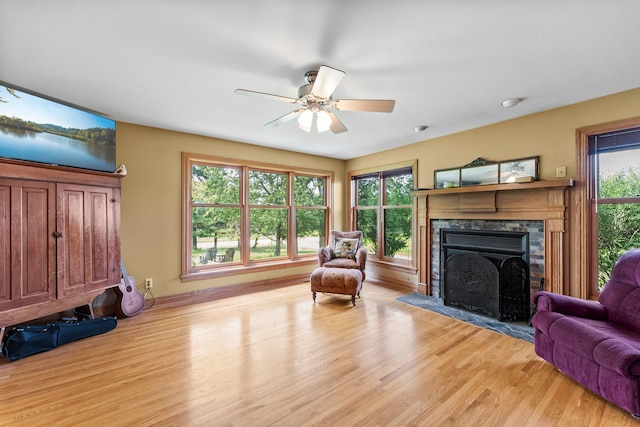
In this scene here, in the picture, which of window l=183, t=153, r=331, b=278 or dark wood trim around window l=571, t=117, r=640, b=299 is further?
window l=183, t=153, r=331, b=278

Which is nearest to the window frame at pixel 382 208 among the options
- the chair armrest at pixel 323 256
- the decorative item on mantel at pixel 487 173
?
the decorative item on mantel at pixel 487 173

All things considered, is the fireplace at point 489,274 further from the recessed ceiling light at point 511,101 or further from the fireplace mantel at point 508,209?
the recessed ceiling light at point 511,101

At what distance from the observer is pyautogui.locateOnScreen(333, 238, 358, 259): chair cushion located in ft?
15.7

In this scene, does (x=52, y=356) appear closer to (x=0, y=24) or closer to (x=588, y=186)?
(x=0, y=24)

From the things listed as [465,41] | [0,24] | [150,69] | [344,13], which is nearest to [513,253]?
[465,41]

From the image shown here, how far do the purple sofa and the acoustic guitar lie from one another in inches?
172

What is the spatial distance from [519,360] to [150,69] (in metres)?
4.05

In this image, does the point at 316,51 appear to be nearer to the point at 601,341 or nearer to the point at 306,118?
the point at 306,118

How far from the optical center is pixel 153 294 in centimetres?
381

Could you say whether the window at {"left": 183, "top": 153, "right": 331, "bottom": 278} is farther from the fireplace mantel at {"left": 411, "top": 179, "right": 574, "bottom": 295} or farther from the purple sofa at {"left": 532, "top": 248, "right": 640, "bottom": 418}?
the purple sofa at {"left": 532, "top": 248, "right": 640, "bottom": 418}

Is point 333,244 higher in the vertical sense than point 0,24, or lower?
lower

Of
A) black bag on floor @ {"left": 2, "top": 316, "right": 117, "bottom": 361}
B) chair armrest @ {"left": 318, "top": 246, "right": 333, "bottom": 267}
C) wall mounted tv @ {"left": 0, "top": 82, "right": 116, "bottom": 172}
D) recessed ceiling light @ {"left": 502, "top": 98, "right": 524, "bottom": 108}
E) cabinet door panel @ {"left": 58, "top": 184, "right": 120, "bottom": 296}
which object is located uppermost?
recessed ceiling light @ {"left": 502, "top": 98, "right": 524, "bottom": 108}

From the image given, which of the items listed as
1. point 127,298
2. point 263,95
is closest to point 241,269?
point 127,298

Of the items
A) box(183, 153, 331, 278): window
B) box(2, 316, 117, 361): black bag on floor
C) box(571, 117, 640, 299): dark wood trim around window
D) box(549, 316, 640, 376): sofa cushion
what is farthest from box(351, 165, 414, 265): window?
box(2, 316, 117, 361): black bag on floor
